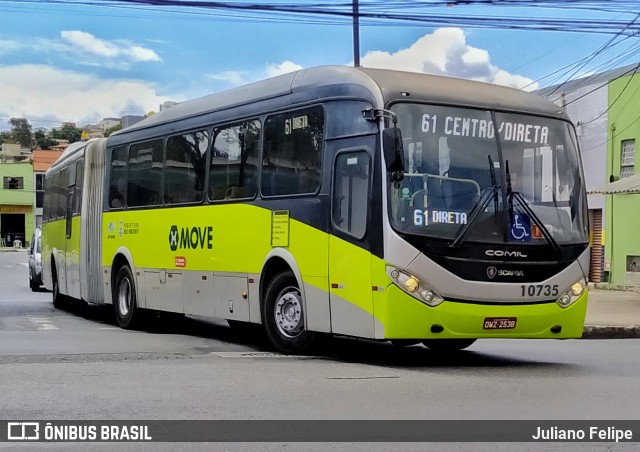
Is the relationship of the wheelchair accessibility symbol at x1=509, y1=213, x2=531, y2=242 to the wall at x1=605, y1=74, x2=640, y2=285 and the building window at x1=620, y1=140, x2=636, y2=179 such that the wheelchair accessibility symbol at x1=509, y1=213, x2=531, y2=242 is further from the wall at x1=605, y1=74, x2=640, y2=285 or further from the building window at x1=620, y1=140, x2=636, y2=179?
the building window at x1=620, y1=140, x2=636, y2=179

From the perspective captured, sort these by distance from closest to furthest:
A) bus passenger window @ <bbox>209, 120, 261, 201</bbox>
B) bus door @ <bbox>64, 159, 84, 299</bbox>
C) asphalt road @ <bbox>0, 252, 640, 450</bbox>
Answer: asphalt road @ <bbox>0, 252, 640, 450</bbox>, bus passenger window @ <bbox>209, 120, 261, 201</bbox>, bus door @ <bbox>64, 159, 84, 299</bbox>

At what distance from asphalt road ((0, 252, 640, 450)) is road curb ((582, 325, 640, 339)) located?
95.6 inches

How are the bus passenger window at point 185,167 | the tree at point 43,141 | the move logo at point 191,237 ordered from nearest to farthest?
Result: the move logo at point 191,237
the bus passenger window at point 185,167
the tree at point 43,141

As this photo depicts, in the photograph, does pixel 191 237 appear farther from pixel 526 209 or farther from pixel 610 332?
pixel 610 332

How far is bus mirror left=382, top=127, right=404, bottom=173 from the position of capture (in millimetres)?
9703

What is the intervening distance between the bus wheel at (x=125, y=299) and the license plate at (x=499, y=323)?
7182mm

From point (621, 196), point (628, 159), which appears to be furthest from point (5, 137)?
point (628, 159)

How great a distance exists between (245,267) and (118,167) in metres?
5.33

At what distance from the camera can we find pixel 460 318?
1002 cm

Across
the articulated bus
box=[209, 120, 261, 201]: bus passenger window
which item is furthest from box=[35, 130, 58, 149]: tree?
the articulated bus

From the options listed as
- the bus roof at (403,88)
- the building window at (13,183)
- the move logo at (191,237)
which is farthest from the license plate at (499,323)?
the building window at (13,183)

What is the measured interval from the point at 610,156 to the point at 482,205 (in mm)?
17352

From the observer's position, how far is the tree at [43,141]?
130 meters

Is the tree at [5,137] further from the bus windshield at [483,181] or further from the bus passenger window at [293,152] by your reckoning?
the bus windshield at [483,181]
